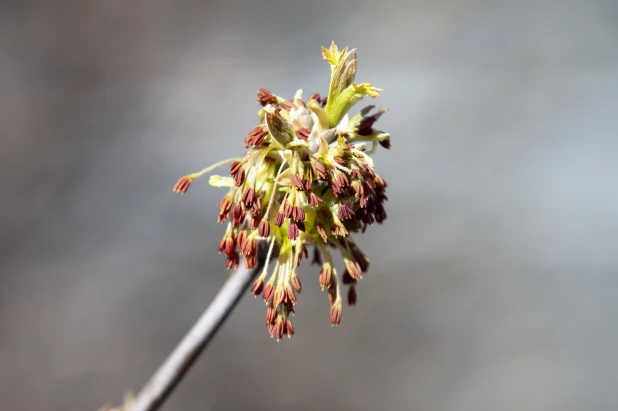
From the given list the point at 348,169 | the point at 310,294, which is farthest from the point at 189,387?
the point at 348,169

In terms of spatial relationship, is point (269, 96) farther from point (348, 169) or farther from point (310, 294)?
point (310, 294)

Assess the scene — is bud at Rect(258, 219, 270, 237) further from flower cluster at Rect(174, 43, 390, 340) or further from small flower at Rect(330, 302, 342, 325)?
small flower at Rect(330, 302, 342, 325)

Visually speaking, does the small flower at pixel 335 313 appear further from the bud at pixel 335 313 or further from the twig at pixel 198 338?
the twig at pixel 198 338

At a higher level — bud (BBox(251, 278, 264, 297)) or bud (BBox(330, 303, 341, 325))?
bud (BBox(251, 278, 264, 297))

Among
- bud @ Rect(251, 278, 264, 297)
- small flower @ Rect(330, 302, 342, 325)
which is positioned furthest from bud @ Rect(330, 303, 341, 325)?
bud @ Rect(251, 278, 264, 297)

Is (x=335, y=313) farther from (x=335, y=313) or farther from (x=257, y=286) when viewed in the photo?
(x=257, y=286)

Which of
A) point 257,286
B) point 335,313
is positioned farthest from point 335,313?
point 257,286

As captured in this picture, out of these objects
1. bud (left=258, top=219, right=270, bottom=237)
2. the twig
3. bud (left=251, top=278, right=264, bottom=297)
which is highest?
bud (left=258, top=219, right=270, bottom=237)
